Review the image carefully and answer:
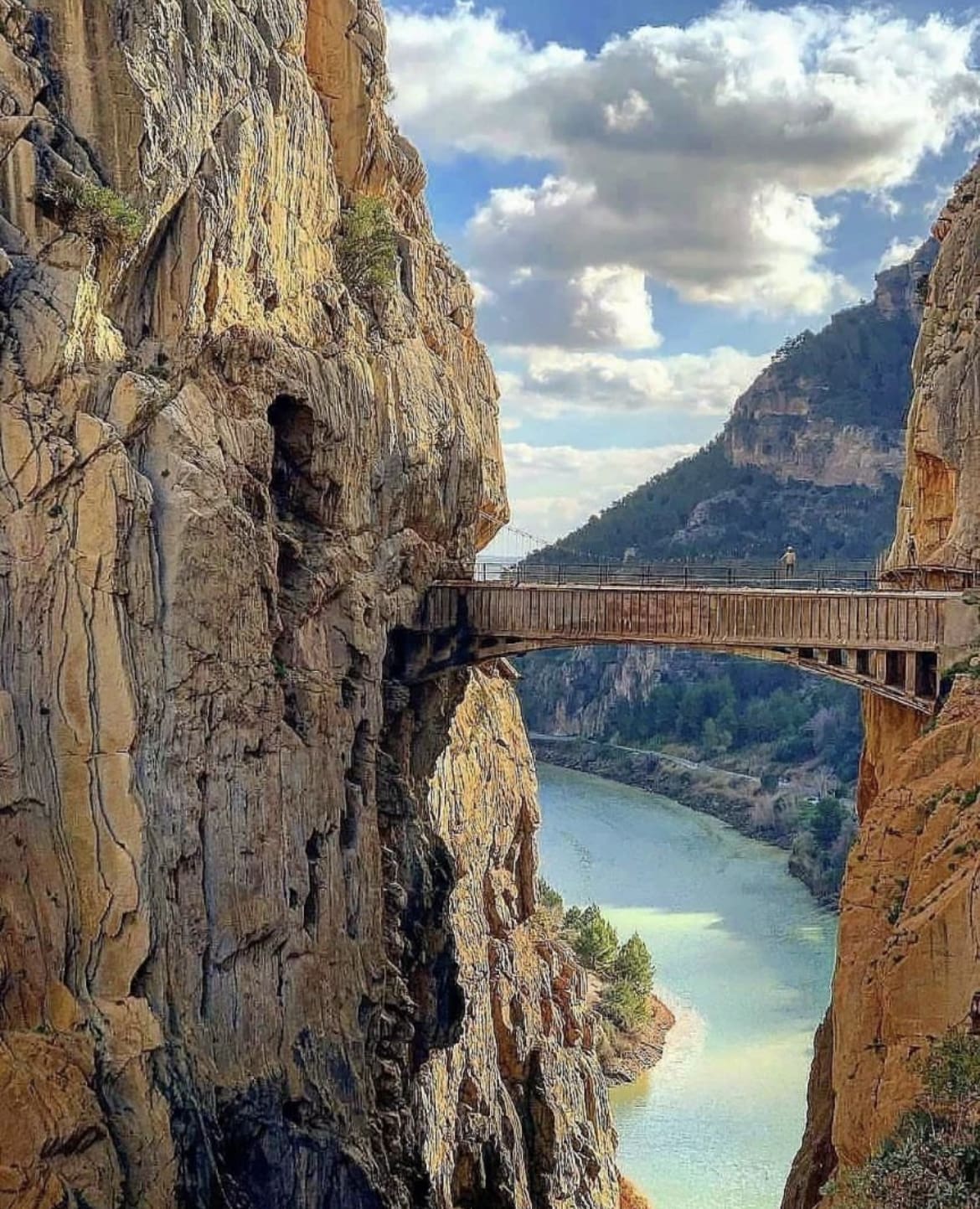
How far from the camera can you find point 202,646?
53.5ft

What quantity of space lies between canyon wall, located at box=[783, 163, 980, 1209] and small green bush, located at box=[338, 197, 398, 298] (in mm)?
9670

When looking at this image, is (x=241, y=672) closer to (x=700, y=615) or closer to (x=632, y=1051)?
(x=700, y=615)

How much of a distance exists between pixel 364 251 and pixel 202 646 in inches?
378

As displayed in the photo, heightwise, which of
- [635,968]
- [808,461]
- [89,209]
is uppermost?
[808,461]

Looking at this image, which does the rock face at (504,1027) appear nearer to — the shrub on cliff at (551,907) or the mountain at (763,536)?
the shrub on cliff at (551,907)

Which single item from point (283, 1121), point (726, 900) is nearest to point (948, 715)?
point (283, 1121)

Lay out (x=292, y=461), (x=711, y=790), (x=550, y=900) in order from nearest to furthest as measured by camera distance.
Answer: (x=292, y=461) < (x=550, y=900) < (x=711, y=790)

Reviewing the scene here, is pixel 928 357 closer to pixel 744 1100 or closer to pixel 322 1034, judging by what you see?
pixel 322 1034

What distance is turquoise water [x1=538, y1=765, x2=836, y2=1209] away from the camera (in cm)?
3547

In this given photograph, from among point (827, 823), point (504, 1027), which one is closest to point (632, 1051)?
point (504, 1027)

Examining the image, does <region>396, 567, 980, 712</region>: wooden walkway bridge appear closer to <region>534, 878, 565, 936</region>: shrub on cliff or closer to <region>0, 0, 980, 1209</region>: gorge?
<region>0, 0, 980, 1209</region>: gorge

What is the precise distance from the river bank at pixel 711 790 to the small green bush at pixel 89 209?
161 feet

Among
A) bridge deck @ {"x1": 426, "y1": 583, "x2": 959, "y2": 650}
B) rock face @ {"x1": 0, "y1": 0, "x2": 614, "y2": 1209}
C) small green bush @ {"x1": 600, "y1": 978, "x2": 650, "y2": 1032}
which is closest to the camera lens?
rock face @ {"x1": 0, "y1": 0, "x2": 614, "y2": 1209}

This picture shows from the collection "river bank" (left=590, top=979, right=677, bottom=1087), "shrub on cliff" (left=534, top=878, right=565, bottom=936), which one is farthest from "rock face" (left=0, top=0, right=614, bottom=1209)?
"shrub on cliff" (left=534, top=878, right=565, bottom=936)
